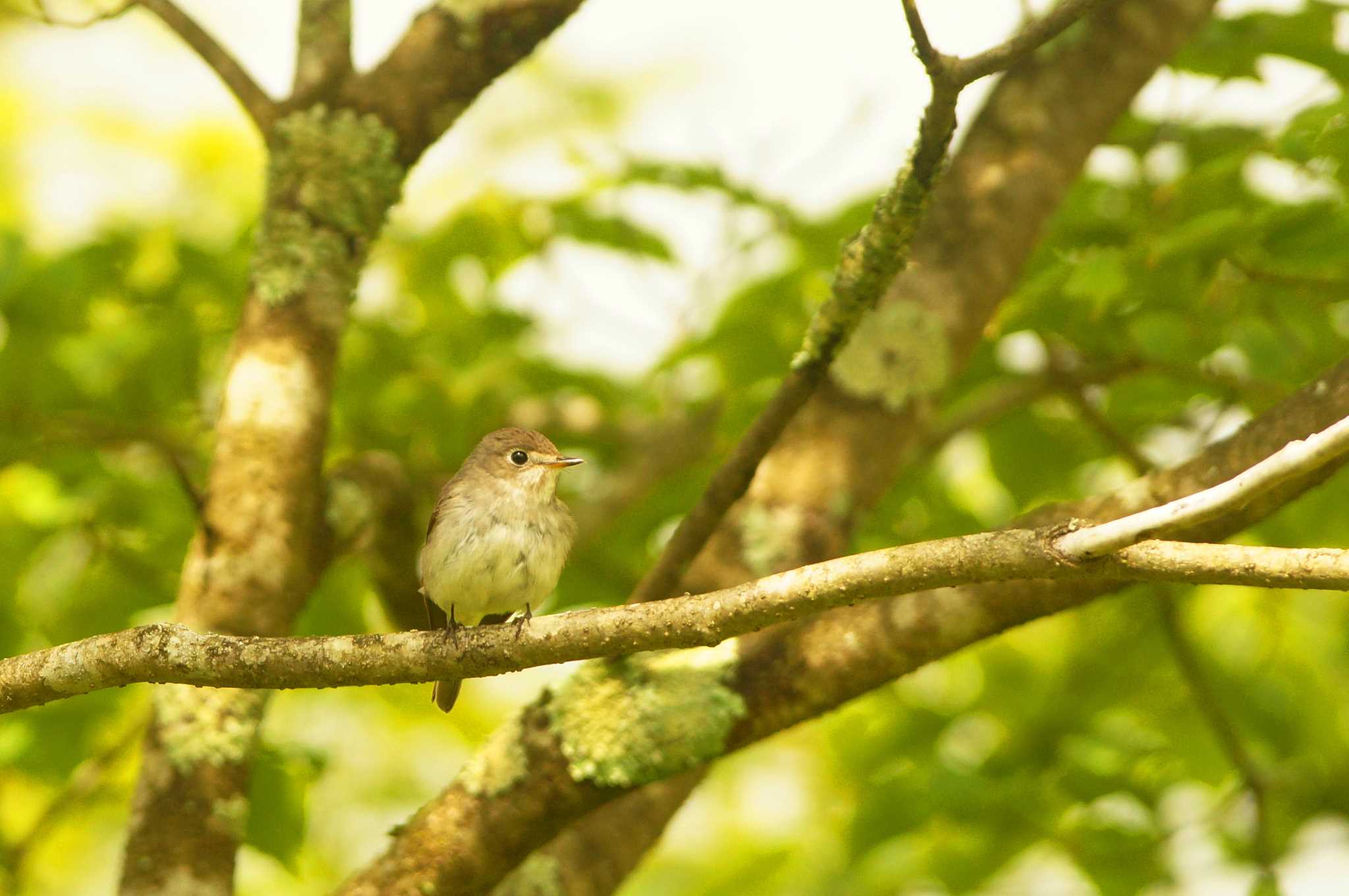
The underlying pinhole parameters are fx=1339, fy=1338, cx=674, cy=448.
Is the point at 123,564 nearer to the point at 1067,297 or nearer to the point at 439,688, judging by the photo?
the point at 439,688

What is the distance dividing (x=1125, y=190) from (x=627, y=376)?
239 cm

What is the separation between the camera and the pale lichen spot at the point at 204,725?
3.55 m

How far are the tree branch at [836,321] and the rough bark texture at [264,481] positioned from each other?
1053 millimetres

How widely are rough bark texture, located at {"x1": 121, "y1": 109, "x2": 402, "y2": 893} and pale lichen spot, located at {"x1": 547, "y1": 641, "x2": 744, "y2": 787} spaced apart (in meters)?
0.88

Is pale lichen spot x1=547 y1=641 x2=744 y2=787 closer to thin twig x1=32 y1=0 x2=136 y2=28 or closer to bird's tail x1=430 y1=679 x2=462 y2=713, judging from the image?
bird's tail x1=430 y1=679 x2=462 y2=713

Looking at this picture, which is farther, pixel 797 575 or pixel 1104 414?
pixel 1104 414

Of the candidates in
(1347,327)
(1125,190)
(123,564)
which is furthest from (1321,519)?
(123,564)

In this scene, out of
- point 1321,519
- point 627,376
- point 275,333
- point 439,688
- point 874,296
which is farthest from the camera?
point 627,376

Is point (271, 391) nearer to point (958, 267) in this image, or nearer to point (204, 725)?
point (204, 725)

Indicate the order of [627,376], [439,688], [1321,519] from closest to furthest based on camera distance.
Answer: [439,688]
[1321,519]
[627,376]

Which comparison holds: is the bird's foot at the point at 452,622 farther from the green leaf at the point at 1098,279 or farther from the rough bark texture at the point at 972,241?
the green leaf at the point at 1098,279

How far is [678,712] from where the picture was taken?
359 centimetres

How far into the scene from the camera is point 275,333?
3982 mm

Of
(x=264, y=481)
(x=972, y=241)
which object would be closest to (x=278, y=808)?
(x=264, y=481)
